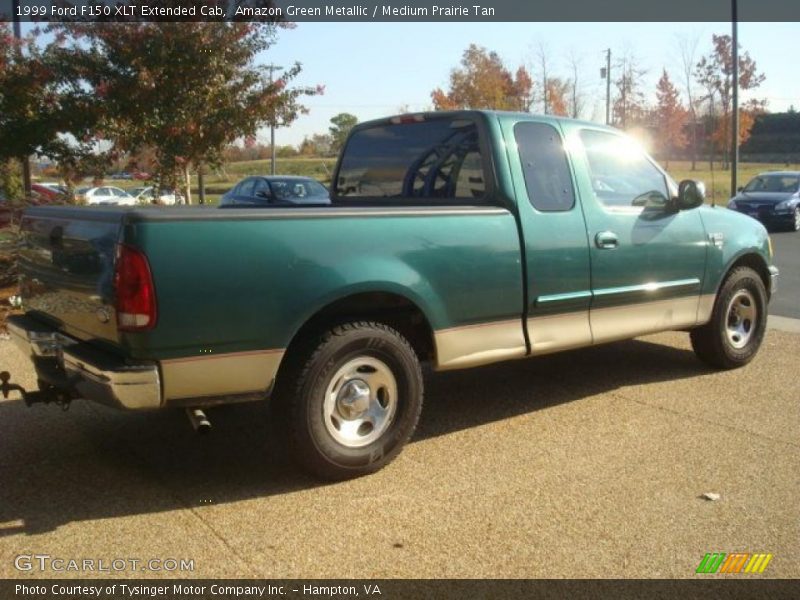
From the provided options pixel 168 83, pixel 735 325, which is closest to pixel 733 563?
pixel 735 325

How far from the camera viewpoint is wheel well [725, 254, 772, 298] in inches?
248

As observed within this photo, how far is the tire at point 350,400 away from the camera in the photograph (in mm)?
3838

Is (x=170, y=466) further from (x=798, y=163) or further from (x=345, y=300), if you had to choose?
(x=798, y=163)

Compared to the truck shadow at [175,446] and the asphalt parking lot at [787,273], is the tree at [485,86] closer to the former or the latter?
the asphalt parking lot at [787,273]

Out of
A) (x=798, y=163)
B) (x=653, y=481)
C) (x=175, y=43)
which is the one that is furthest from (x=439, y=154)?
(x=798, y=163)

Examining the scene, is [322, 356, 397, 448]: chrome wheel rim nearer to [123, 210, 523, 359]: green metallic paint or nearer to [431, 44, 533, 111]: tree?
[123, 210, 523, 359]: green metallic paint

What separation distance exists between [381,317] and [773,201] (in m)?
19.4

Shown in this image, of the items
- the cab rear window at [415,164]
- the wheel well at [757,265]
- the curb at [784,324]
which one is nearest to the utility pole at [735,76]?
the curb at [784,324]

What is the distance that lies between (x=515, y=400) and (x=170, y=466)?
95.2 inches

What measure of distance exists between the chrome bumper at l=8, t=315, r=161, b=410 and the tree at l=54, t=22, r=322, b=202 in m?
6.17

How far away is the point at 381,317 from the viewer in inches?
171

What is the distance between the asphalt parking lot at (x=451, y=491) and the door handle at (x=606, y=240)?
43.4 inches

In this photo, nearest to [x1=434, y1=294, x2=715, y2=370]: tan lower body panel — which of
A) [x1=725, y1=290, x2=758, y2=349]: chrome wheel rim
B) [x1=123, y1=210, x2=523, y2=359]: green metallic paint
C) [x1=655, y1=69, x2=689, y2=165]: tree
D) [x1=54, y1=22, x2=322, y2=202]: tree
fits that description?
[x1=123, y1=210, x2=523, y2=359]: green metallic paint

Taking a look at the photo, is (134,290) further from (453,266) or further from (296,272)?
(453,266)
